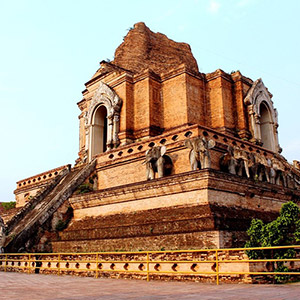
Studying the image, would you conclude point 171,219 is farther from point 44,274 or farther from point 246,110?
point 246,110

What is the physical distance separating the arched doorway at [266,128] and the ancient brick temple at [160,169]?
0.07 metres

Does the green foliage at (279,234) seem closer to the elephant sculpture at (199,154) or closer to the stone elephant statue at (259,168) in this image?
the elephant sculpture at (199,154)

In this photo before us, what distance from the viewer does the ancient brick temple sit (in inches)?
469

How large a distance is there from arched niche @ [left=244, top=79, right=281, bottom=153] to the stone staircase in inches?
385

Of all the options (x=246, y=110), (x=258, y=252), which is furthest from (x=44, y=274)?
(x=246, y=110)

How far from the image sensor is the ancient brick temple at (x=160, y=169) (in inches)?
469

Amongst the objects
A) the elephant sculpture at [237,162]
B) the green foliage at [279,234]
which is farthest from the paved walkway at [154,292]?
the elephant sculpture at [237,162]

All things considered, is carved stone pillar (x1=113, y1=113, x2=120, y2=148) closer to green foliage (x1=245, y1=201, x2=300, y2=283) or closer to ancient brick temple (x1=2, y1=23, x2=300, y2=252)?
ancient brick temple (x1=2, y1=23, x2=300, y2=252)

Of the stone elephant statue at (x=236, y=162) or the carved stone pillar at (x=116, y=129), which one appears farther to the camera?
the carved stone pillar at (x=116, y=129)

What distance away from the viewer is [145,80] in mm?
21922

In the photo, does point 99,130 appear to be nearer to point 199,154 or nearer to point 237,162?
point 237,162

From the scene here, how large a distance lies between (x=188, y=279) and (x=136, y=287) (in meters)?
1.62

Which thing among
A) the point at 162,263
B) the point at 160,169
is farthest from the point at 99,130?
the point at 162,263

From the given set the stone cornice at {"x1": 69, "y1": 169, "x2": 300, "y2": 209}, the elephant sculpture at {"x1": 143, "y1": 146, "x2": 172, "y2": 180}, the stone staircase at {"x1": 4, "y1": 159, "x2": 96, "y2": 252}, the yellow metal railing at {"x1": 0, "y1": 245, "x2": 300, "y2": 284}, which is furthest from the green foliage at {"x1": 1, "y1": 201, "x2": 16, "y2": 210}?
the elephant sculpture at {"x1": 143, "y1": 146, "x2": 172, "y2": 180}
